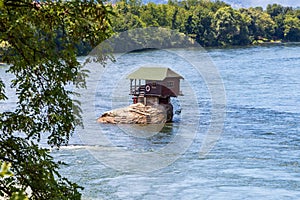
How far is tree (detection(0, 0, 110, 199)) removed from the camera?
22.0 feet

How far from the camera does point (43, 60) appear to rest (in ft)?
22.7

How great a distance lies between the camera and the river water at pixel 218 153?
20.1 metres

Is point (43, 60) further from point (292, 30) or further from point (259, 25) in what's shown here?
point (292, 30)

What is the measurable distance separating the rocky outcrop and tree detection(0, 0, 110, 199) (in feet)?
84.3

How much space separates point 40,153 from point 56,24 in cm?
151

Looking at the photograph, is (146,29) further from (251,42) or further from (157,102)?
(157,102)

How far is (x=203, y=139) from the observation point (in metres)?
28.9

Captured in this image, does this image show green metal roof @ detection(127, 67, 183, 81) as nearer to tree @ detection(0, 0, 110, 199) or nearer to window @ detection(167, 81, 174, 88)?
window @ detection(167, 81, 174, 88)

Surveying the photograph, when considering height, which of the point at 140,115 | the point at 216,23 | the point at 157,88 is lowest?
the point at 140,115

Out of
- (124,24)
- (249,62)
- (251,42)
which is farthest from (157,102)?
(251,42)

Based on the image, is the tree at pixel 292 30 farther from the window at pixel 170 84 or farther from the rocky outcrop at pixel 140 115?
the rocky outcrop at pixel 140 115

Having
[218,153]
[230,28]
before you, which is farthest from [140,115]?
[230,28]

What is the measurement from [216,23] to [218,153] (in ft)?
247

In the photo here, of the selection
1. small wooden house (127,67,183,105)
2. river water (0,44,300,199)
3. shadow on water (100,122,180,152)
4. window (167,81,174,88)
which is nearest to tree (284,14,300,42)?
river water (0,44,300,199)
